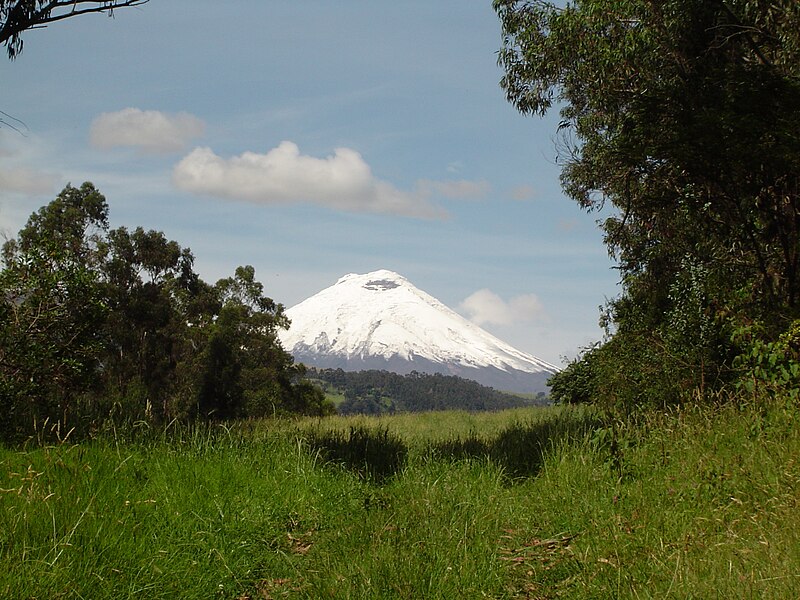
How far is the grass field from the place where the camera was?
175 inches

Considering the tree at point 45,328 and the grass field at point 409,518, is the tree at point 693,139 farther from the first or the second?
the tree at point 45,328

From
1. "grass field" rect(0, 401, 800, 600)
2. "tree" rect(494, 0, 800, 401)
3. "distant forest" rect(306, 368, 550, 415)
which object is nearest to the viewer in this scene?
"grass field" rect(0, 401, 800, 600)

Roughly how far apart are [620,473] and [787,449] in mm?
1532

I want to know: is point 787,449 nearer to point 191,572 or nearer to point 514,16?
point 191,572

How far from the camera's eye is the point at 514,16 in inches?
644

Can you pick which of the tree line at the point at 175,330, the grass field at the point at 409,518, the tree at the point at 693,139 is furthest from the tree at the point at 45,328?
the tree line at the point at 175,330

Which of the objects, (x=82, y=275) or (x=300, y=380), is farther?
(x=300, y=380)

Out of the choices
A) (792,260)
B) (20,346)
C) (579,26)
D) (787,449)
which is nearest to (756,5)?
(579,26)

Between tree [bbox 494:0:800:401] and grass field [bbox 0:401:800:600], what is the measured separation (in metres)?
3.92

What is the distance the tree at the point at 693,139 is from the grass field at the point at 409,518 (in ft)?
12.9

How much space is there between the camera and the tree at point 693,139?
33.1ft

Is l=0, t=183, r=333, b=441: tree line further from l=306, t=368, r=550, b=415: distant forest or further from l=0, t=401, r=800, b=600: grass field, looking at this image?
l=306, t=368, r=550, b=415: distant forest

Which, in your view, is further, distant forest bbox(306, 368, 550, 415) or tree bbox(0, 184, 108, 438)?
distant forest bbox(306, 368, 550, 415)

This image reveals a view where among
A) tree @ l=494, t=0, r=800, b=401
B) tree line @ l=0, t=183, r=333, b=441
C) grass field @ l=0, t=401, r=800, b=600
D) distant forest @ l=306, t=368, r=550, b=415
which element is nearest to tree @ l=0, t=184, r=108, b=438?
grass field @ l=0, t=401, r=800, b=600
